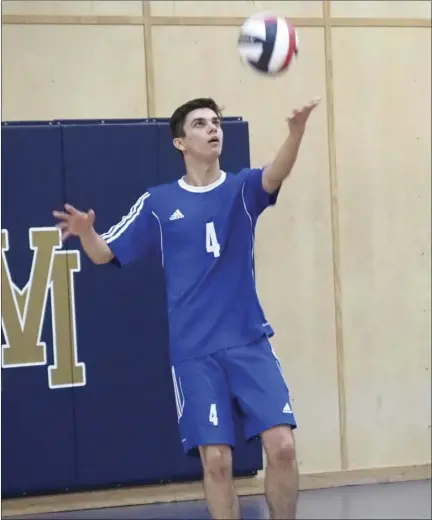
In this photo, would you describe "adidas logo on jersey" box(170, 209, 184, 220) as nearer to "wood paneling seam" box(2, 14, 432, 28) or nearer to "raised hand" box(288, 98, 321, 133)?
"raised hand" box(288, 98, 321, 133)

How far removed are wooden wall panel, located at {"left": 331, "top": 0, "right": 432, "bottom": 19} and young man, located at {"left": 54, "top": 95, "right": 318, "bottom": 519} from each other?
3.18 m

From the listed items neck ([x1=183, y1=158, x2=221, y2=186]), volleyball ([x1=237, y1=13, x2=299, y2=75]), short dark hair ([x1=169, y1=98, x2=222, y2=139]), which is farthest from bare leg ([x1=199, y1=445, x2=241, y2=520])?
volleyball ([x1=237, y1=13, x2=299, y2=75])

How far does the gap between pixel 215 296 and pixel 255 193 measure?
A: 50 centimetres

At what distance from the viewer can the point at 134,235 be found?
4.93 metres

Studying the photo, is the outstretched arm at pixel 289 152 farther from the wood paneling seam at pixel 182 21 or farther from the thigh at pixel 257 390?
the wood paneling seam at pixel 182 21

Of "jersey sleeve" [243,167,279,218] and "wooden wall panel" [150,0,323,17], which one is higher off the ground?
"wooden wall panel" [150,0,323,17]

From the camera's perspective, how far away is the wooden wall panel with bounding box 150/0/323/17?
295 inches

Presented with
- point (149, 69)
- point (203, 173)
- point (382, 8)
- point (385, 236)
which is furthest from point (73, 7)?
point (203, 173)

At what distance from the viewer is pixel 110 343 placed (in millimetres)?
6922

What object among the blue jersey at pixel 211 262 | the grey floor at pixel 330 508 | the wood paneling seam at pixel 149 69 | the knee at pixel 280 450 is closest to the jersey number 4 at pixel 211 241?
the blue jersey at pixel 211 262

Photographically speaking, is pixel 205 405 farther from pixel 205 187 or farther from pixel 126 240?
pixel 205 187

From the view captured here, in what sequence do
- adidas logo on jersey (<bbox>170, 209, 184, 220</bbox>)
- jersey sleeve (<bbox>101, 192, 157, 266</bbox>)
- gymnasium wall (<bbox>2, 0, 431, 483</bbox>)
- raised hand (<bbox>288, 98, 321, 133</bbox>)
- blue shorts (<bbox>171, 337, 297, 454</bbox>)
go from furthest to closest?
gymnasium wall (<bbox>2, 0, 431, 483</bbox>) < jersey sleeve (<bbox>101, 192, 157, 266</bbox>) < adidas logo on jersey (<bbox>170, 209, 184, 220</bbox>) < blue shorts (<bbox>171, 337, 297, 454</bbox>) < raised hand (<bbox>288, 98, 321, 133</bbox>)

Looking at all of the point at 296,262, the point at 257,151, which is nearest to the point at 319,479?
the point at 296,262

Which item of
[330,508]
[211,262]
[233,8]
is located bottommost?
[330,508]
